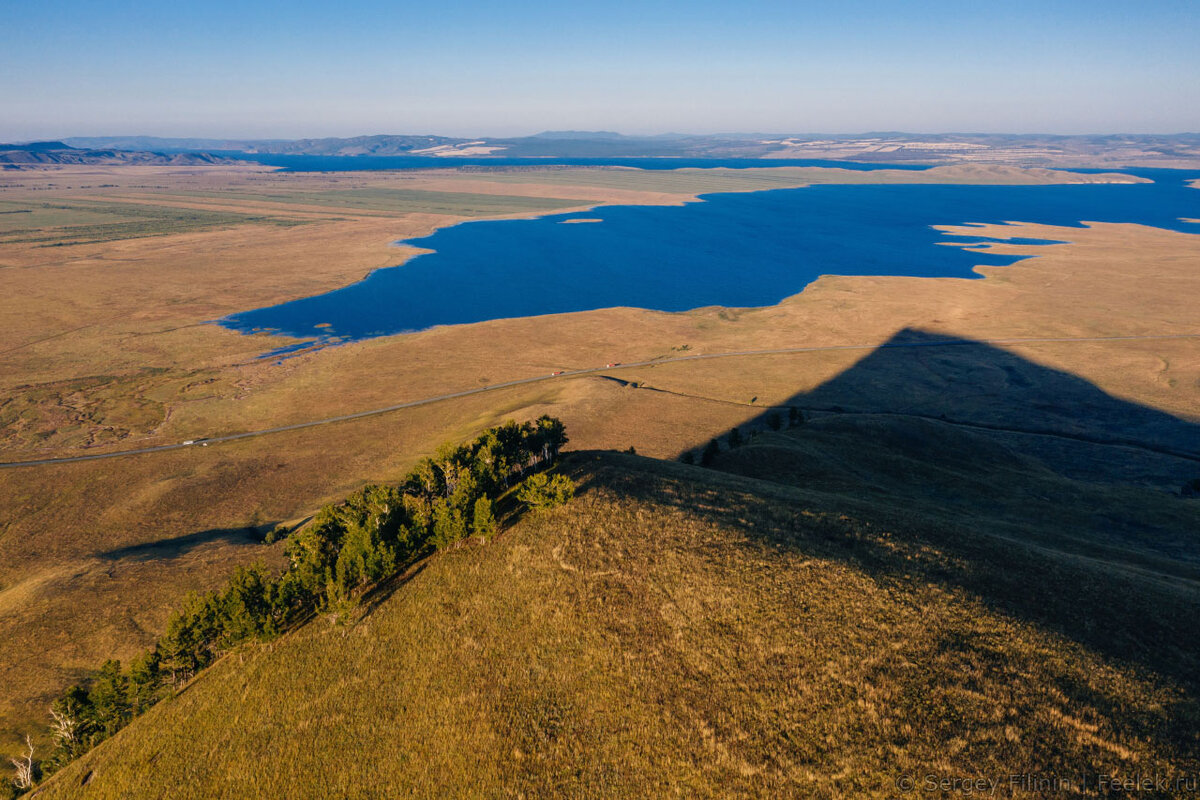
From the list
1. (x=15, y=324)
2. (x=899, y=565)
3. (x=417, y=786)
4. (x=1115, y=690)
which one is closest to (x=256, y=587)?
(x=417, y=786)

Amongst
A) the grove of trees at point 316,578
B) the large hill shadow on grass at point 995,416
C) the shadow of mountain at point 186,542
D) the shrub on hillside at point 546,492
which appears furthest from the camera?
the large hill shadow on grass at point 995,416

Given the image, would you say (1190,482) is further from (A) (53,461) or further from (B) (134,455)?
(A) (53,461)

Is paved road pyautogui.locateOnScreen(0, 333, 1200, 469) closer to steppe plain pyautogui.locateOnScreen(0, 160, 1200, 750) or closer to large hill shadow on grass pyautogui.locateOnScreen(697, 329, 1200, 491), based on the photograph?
steppe plain pyautogui.locateOnScreen(0, 160, 1200, 750)

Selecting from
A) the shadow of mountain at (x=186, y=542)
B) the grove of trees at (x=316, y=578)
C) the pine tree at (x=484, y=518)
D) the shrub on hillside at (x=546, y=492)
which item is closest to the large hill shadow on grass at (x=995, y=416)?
the shrub on hillside at (x=546, y=492)

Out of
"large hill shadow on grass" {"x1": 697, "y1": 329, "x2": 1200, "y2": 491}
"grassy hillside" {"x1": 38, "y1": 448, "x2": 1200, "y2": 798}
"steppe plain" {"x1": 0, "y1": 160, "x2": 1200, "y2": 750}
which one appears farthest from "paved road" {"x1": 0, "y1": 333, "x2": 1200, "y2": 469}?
"grassy hillside" {"x1": 38, "y1": 448, "x2": 1200, "y2": 798}

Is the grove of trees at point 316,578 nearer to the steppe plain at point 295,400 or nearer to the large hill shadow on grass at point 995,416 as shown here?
the steppe plain at point 295,400
